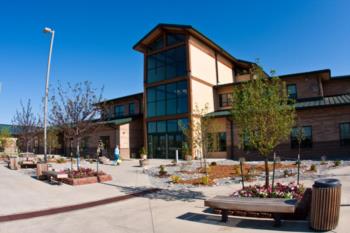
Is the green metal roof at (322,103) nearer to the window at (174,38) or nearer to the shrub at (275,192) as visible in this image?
the window at (174,38)

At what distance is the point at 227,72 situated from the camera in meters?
35.7

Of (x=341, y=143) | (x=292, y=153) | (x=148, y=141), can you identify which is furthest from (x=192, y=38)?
(x=341, y=143)

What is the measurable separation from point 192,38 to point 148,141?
12.3 meters

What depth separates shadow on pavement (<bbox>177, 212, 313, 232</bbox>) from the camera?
20.9ft

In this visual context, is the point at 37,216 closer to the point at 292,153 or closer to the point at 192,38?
the point at 292,153

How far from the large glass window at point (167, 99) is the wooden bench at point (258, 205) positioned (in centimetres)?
2141

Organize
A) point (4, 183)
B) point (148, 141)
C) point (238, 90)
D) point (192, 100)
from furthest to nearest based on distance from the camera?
point (148, 141) → point (192, 100) → point (4, 183) → point (238, 90)

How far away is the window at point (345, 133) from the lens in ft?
72.7

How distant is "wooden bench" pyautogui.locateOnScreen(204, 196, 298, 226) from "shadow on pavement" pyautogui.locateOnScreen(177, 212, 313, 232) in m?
0.20

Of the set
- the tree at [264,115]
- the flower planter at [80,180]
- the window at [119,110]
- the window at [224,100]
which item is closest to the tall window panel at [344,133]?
the window at [224,100]

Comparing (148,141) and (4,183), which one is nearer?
(4,183)

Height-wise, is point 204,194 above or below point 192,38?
below

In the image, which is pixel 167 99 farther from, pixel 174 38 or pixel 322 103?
pixel 322 103

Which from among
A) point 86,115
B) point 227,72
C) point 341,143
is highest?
point 227,72
